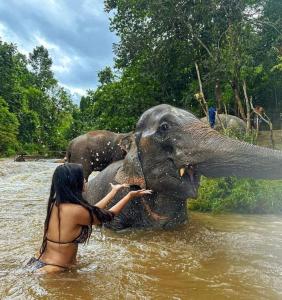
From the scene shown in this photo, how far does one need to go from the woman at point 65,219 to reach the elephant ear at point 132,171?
1.31m

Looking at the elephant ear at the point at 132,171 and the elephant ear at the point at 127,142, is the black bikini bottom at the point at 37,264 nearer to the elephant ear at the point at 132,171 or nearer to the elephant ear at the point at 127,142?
the elephant ear at the point at 132,171

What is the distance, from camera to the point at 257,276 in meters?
3.61

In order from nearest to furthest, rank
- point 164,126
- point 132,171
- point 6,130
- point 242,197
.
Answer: point 164,126
point 132,171
point 242,197
point 6,130

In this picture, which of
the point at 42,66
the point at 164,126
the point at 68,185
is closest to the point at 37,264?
the point at 68,185

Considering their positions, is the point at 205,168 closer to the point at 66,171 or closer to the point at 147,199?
the point at 147,199

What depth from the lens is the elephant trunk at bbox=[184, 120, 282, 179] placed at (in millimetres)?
4391

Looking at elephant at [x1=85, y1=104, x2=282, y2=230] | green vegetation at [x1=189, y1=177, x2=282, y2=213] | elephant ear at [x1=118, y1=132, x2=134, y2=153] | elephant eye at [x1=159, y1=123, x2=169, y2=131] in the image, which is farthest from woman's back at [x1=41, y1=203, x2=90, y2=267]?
green vegetation at [x1=189, y1=177, x2=282, y2=213]

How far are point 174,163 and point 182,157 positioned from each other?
15 centimetres

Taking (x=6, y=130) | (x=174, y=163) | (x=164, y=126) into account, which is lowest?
(x=174, y=163)

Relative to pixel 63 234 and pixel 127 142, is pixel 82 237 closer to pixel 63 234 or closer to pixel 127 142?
pixel 63 234

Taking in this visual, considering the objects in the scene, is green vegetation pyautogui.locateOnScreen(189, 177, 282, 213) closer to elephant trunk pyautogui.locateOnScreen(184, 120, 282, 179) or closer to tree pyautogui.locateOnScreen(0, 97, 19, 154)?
elephant trunk pyautogui.locateOnScreen(184, 120, 282, 179)

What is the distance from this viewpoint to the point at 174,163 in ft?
16.1

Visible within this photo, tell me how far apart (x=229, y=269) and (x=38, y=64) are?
228ft

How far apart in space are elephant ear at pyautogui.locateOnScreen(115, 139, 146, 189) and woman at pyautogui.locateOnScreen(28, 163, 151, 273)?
131 centimetres
